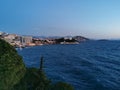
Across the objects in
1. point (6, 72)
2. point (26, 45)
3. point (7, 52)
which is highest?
point (7, 52)

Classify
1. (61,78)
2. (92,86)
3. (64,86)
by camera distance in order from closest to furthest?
1. (64,86)
2. (92,86)
3. (61,78)

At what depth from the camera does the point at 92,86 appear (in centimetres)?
4600

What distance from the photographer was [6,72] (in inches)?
634

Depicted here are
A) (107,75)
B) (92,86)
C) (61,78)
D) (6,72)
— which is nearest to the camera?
(6,72)

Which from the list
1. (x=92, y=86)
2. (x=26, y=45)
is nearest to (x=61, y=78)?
(x=92, y=86)

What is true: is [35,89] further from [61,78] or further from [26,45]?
[26,45]

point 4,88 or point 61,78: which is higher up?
point 4,88

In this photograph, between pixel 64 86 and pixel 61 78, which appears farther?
pixel 61 78

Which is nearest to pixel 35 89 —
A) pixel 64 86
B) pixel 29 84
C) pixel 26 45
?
pixel 29 84

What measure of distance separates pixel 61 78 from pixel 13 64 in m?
37.4

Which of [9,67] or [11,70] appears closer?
[9,67]

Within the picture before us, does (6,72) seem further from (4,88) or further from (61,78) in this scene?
(61,78)

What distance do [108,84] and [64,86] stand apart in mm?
29680

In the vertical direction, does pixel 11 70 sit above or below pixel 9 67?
below
